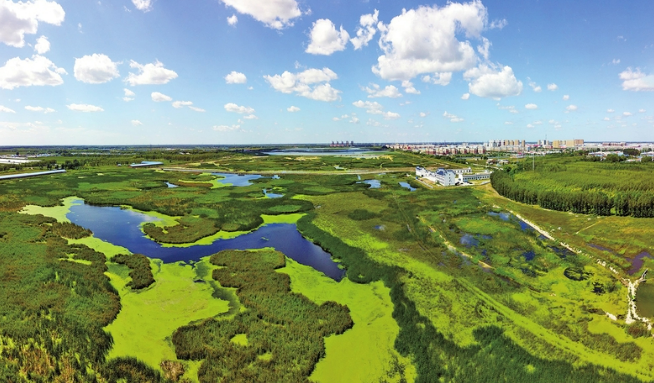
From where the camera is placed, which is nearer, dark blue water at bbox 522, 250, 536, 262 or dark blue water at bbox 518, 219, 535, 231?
dark blue water at bbox 522, 250, 536, 262

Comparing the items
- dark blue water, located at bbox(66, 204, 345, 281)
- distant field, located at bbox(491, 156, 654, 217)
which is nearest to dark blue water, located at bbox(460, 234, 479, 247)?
dark blue water, located at bbox(66, 204, 345, 281)

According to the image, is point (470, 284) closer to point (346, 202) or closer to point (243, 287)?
point (243, 287)

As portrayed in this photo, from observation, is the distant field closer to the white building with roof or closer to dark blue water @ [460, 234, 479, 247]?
the white building with roof

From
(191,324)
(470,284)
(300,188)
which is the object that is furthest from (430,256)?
(300,188)

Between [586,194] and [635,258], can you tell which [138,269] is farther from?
[586,194]

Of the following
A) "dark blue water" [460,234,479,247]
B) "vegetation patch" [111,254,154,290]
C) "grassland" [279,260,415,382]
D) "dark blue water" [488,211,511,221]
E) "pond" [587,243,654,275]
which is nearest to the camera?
"grassland" [279,260,415,382]
